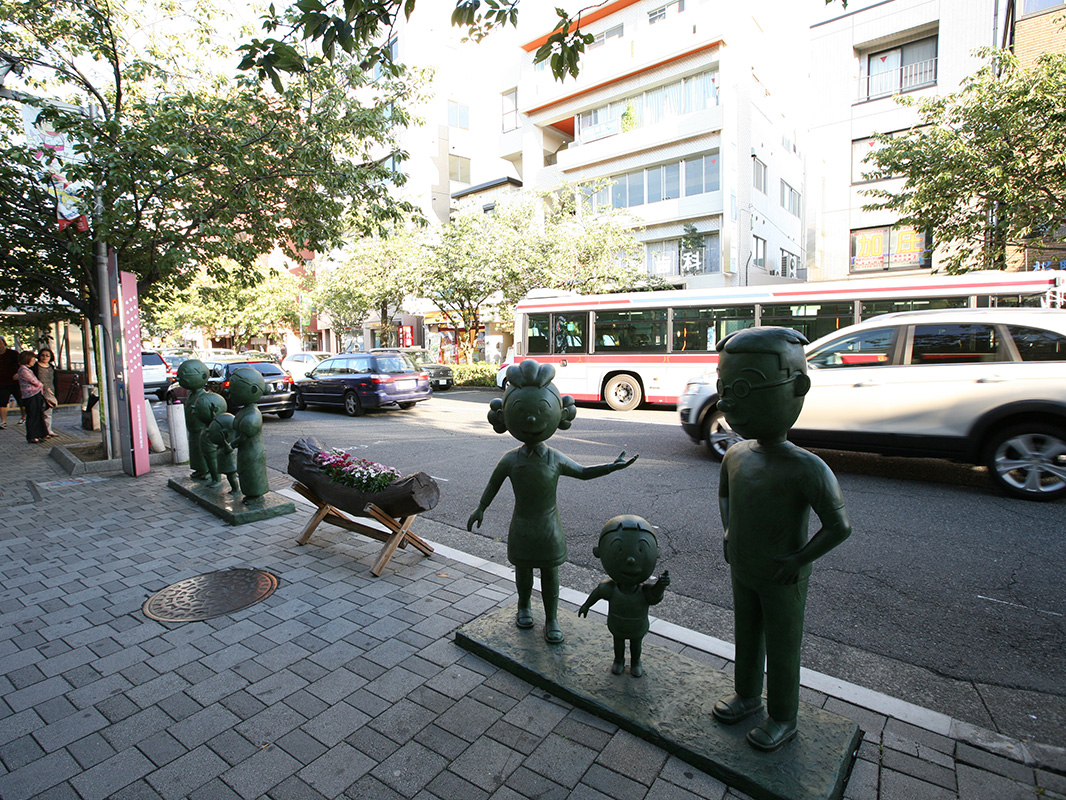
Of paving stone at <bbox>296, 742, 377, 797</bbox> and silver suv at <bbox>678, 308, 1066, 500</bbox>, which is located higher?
silver suv at <bbox>678, 308, 1066, 500</bbox>

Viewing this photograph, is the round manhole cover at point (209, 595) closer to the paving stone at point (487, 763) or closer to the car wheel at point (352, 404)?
the paving stone at point (487, 763)

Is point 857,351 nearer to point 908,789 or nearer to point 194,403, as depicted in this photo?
point 908,789

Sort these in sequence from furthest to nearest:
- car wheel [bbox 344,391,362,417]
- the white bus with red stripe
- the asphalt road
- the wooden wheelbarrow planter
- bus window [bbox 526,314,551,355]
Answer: bus window [bbox 526,314,551,355] → car wheel [bbox 344,391,362,417] → the white bus with red stripe → the wooden wheelbarrow planter → the asphalt road

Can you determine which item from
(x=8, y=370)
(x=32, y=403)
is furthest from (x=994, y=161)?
(x=8, y=370)

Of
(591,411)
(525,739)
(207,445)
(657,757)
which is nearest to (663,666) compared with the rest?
(657,757)

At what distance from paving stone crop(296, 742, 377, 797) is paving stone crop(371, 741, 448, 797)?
0.22 ft

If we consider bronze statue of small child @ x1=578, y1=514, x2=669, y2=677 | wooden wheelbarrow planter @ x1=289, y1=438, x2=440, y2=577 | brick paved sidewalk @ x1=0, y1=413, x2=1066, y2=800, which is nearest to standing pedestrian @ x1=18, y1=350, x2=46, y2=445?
brick paved sidewalk @ x1=0, y1=413, x2=1066, y2=800

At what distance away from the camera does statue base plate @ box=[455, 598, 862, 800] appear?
2086 mm

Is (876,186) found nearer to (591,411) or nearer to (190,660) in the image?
(591,411)

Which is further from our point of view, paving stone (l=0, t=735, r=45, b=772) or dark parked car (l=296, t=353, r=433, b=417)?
dark parked car (l=296, t=353, r=433, b=417)

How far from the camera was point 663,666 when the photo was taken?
2.80m

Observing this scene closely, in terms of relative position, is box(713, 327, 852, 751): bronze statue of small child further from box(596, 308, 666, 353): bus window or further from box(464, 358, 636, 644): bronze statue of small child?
box(596, 308, 666, 353): bus window

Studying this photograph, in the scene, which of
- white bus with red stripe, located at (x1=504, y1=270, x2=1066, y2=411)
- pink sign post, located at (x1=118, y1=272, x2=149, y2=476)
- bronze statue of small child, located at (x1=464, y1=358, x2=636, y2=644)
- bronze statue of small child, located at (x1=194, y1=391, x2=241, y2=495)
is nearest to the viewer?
bronze statue of small child, located at (x1=464, y1=358, x2=636, y2=644)

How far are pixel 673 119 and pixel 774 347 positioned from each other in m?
26.6
